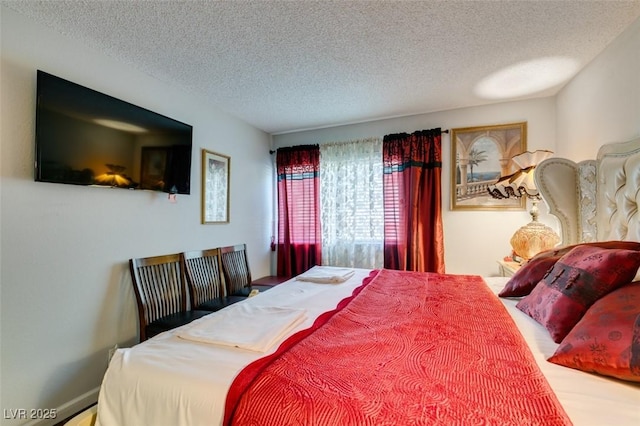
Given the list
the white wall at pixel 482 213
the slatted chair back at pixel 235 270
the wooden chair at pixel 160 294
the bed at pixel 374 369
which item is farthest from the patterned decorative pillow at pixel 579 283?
the slatted chair back at pixel 235 270

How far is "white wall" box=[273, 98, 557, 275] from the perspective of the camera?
2.97 m

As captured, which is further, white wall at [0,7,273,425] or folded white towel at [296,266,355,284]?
folded white towel at [296,266,355,284]

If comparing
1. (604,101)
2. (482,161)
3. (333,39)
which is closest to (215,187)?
(333,39)

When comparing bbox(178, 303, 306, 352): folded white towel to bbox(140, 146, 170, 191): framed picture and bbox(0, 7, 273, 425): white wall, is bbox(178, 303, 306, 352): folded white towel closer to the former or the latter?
bbox(0, 7, 273, 425): white wall

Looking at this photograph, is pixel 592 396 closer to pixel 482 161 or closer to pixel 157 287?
pixel 157 287

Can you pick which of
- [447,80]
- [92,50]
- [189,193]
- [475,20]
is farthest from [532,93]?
[92,50]

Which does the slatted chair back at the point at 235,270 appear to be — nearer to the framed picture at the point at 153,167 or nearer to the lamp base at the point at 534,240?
the framed picture at the point at 153,167

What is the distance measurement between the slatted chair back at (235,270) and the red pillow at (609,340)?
→ 2491mm

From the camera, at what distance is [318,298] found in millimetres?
1824

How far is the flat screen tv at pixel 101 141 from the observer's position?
5.53ft

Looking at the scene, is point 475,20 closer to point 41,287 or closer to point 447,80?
point 447,80

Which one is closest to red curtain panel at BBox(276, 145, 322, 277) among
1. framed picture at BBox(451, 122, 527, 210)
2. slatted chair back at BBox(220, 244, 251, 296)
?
slatted chair back at BBox(220, 244, 251, 296)

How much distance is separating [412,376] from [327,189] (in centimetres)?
306

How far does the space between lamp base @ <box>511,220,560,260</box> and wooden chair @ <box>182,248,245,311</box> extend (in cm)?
259
